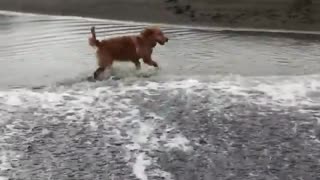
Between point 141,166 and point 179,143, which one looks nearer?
point 141,166

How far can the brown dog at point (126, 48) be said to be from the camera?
289cm

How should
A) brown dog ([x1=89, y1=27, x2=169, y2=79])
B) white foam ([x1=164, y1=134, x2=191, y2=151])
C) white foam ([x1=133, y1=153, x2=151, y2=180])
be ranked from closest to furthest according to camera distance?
white foam ([x1=133, y1=153, x2=151, y2=180]) < white foam ([x1=164, y1=134, x2=191, y2=151]) < brown dog ([x1=89, y1=27, x2=169, y2=79])

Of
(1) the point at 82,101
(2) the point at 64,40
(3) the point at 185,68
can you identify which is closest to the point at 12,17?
(2) the point at 64,40

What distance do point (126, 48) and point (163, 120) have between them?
65 cm

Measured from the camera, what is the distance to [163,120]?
2.36m

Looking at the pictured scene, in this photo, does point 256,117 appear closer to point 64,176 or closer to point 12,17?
point 64,176

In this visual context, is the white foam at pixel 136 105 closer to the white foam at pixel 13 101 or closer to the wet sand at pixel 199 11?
the white foam at pixel 13 101

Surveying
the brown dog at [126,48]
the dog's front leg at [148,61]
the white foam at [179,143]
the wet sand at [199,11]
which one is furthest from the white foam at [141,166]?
the wet sand at [199,11]

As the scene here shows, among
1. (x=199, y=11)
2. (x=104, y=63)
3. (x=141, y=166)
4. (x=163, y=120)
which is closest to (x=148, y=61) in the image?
(x=104, y=63)

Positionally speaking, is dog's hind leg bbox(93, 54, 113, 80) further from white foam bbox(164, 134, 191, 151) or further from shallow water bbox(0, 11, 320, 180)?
white foam bbox(164, 134, 191, 151)

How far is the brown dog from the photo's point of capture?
289cm

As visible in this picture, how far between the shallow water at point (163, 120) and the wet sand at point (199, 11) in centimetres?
65

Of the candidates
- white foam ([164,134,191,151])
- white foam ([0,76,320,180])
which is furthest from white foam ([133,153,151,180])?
white foam ([164,134,191,151])

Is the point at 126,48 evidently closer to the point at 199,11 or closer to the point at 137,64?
the point at 137,64
